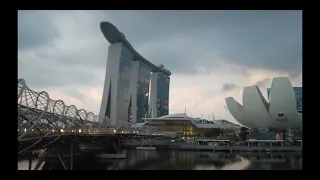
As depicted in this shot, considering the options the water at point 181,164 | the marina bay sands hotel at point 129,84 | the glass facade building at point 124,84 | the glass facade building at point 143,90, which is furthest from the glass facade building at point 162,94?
the water at point 181,164

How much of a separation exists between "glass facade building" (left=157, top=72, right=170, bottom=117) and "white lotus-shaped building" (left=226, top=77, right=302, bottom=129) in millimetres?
63029

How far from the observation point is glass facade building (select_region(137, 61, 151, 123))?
359ft

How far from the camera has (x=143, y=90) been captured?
11169 cm

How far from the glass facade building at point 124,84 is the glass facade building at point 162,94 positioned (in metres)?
27.2

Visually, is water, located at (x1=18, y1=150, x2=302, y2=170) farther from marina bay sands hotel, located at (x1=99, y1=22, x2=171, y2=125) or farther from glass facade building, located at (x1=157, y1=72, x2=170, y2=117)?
glass facade building, located at (x1=157, y1=72, x2=170, y2=117)

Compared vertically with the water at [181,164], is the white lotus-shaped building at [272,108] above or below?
above

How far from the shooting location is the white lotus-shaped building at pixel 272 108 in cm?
5128

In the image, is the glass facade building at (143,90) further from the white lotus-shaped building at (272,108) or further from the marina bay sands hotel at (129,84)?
the white lotus-shaped building at (272,108)

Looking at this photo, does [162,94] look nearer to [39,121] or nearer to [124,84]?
[124,84]

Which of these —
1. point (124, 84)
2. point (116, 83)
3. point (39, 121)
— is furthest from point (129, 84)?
point (39, 121)

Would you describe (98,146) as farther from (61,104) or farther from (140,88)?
(140,88)

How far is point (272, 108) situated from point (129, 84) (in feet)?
163
